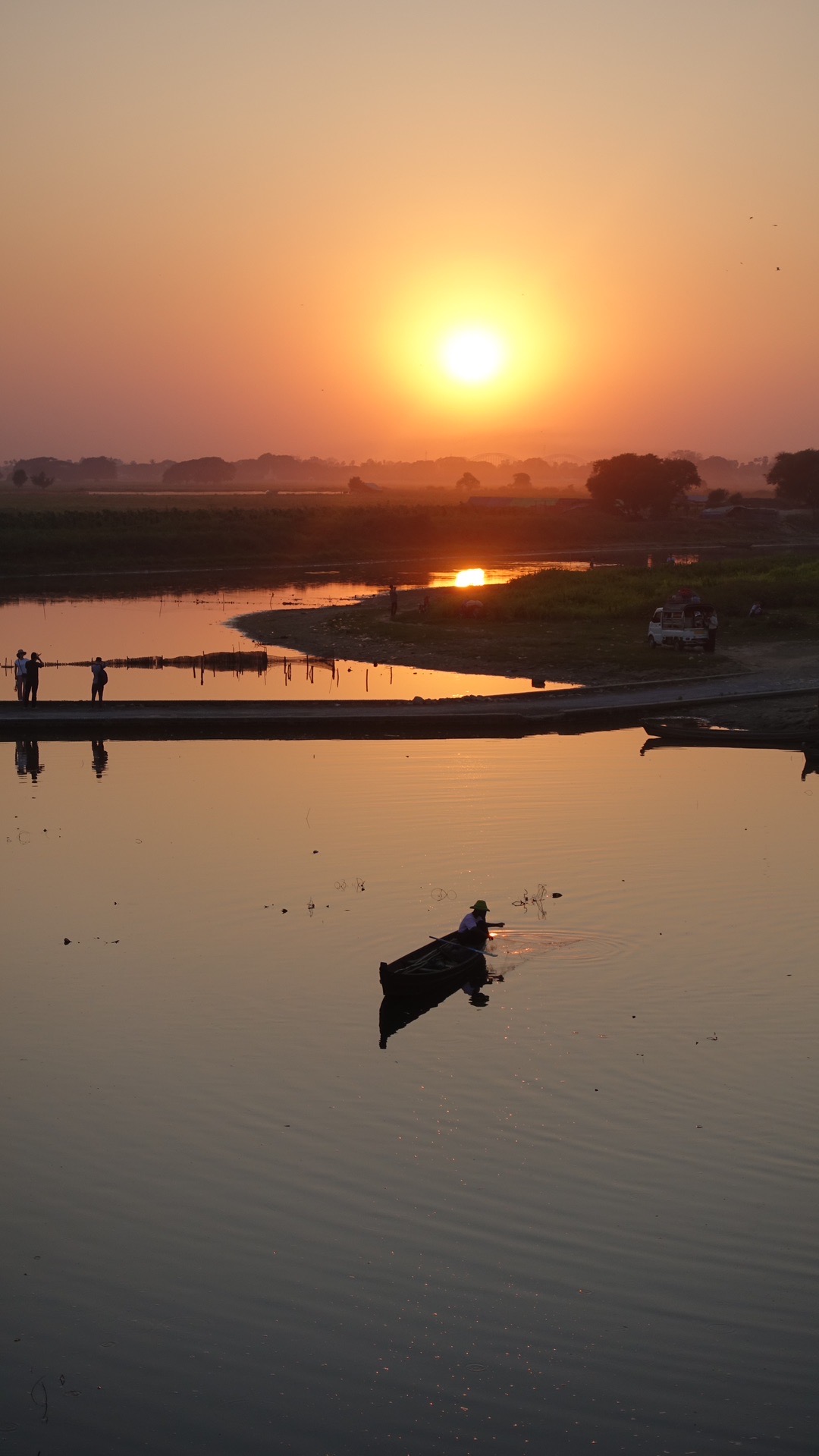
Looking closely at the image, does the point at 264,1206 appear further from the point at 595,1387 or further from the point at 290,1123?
the point at 595,1387

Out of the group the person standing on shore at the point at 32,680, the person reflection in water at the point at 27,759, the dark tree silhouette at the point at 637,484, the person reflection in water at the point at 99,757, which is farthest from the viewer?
the dark tree silhouette at the point at 637,484

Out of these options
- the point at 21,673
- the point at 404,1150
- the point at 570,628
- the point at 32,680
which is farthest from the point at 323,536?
the point at 404,1150

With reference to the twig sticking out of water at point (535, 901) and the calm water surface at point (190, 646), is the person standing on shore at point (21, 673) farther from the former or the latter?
the twig sticking out of water at point (535, 901)

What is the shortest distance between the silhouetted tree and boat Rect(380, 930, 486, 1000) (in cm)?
17728

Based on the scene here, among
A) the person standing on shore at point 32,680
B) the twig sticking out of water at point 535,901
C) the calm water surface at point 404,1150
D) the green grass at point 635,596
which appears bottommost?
the calm water surface at point 404,1150

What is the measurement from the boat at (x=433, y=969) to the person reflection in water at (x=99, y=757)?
18290 mm

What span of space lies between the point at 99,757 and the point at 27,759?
6.68ft

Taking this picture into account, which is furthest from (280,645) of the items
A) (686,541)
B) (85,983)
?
(686,541)

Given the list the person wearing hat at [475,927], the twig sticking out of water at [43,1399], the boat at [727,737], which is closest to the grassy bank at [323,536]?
the boat at [727,737]

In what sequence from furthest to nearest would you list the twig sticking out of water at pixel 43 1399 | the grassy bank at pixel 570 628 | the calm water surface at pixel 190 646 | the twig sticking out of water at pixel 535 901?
1. the grassy bank at pixel 570 628
2. the calm water surface at pixel 190 646
3. the twig sticking out of water at pixel 535 901
4. the twig sticking out of water at pixel 43 1399

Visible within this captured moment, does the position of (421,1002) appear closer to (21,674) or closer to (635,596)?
(21,674)

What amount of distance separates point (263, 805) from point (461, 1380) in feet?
73.5

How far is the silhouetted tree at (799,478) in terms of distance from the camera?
189500 mm

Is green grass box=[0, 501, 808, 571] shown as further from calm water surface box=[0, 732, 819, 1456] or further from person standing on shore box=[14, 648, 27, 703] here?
calm water surface box=[0, 732, 819, 1456]
